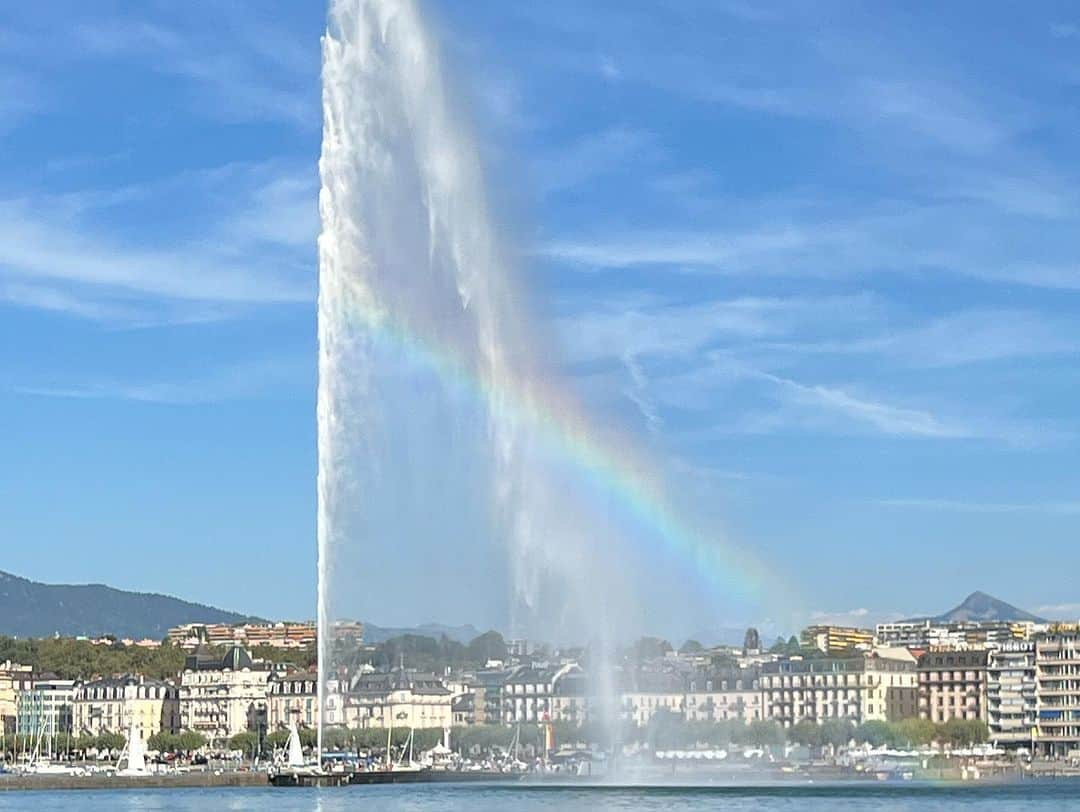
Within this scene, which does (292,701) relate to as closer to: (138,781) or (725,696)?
(138,781)

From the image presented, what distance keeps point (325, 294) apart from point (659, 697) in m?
25.7

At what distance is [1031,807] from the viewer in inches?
2148

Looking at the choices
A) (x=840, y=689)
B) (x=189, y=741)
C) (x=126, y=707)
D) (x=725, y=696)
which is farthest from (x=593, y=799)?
(x=126, y=707)

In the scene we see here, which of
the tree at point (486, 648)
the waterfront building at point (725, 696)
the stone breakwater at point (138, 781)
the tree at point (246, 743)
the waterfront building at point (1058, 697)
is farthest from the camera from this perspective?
the tree at point (246, 743)

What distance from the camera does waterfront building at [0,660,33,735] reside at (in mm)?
156000

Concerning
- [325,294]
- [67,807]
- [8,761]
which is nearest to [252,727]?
[8,761]

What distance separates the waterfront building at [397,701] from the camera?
240 ft

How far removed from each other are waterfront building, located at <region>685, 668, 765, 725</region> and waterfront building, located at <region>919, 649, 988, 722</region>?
22.1m

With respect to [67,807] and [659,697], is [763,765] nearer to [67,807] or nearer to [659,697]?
[659,697]

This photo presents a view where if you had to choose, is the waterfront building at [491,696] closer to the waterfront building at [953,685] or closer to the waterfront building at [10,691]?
the waterfront building at [953,685]

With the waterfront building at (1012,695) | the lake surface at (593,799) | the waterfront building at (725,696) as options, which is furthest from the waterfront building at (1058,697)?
the lake surface at (593,799)

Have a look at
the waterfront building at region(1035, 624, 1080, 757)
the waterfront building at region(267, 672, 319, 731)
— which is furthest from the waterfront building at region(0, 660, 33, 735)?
the waterfront building at region(1035, 624, 1080, 757)

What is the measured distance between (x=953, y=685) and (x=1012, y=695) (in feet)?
16.0

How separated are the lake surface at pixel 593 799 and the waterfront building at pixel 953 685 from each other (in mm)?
39348
